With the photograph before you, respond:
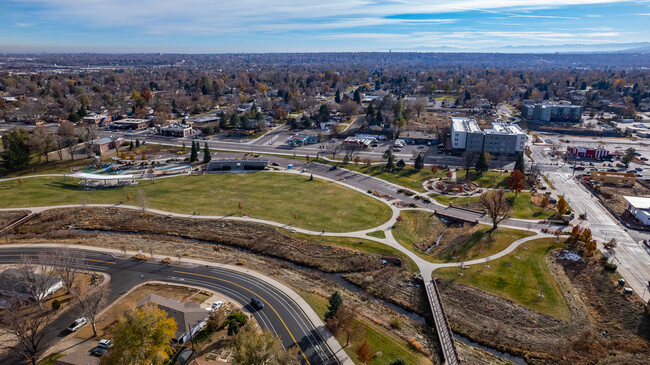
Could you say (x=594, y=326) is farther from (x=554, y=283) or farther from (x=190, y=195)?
(x=190, y=195)

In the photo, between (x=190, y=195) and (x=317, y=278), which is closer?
(x=317, y=278)

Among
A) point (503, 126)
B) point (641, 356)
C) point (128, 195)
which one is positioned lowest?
point (641, 356)

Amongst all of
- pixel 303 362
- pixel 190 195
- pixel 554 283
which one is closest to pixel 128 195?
pixel 190 195

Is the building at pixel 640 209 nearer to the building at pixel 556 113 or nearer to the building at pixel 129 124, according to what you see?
the building at pixel 556 113

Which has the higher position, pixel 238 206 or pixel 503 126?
pixel 503 126

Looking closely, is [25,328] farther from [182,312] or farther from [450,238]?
[450,238]
